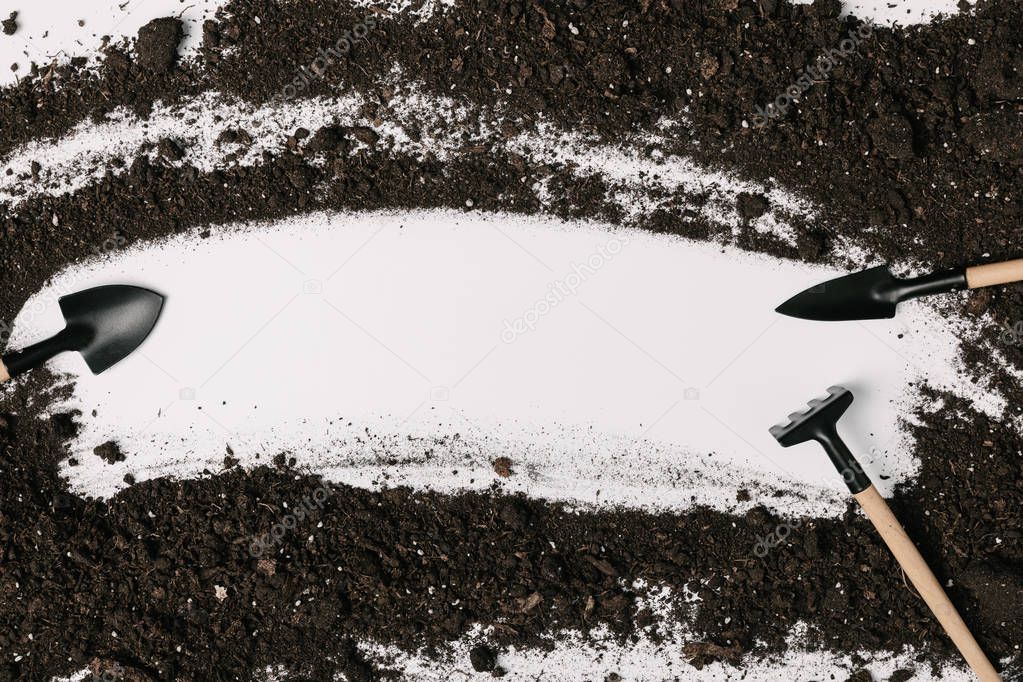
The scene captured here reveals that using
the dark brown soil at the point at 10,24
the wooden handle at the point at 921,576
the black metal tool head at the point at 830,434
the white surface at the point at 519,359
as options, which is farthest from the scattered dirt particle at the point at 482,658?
the dark brown soil at the point at 10,24

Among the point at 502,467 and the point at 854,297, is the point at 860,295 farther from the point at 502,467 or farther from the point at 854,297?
the point at 502,467

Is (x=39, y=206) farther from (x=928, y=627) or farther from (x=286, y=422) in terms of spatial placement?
(x=928, y=627)

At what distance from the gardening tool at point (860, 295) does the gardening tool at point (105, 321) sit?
2458 mm

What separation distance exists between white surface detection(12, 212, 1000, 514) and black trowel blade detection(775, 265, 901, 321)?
69mm

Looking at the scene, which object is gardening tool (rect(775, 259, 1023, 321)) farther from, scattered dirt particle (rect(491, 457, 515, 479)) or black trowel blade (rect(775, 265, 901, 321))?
scattered dirt particle (rect(491, 457, 515, 479))

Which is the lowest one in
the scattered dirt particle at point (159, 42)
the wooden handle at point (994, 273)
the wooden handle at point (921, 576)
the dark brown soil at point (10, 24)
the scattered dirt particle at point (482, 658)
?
the wooden handle at point (921, 576)

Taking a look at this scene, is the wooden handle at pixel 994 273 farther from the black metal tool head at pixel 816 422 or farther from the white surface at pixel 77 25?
the white surface at pixel 77 25

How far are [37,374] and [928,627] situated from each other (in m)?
3.59

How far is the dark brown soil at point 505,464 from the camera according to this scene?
2439 millimetres

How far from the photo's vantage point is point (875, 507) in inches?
92.3

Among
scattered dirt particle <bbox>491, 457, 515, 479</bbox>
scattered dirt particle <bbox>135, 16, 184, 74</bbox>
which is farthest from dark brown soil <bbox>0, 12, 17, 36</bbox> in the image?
scattered dirt particle <bbox>491, 457, 515, 479</bbox>

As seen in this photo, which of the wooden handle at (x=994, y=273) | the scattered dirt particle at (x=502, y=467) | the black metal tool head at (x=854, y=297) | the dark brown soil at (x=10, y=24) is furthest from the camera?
the dark brown soil at (x=10, y=24)

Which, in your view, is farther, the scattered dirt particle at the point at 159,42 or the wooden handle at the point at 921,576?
the scattered dirt particle at the point at 159,42

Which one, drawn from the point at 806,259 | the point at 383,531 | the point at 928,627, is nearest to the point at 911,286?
the point at 806,259
